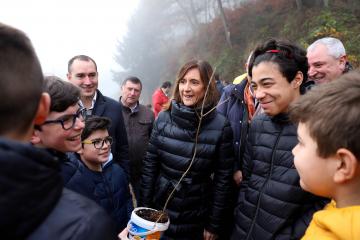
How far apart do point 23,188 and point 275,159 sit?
174cm

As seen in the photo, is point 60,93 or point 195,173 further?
point 195,173

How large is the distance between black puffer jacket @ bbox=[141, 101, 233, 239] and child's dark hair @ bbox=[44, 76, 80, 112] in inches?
42.9

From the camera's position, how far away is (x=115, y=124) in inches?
141

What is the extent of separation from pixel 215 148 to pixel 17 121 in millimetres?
2001

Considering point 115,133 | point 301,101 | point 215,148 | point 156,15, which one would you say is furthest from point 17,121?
point 156,15

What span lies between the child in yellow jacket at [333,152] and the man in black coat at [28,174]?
2.92 ft

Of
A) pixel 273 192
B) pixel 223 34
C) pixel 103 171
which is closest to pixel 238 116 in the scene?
pixel 273 192

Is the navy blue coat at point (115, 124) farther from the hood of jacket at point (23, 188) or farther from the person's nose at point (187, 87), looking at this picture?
the hood of jacket at point (23, 188)

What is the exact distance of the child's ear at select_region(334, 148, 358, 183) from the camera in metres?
1.20

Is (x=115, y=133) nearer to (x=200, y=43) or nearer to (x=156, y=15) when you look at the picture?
(x=200, y=43)

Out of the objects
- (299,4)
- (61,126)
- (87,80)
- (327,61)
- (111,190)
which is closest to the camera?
(61,126)

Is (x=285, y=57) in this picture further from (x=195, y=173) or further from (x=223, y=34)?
(x=223, y=34)

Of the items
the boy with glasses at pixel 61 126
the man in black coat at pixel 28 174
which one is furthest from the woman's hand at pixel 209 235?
the man in black coat at pixel 28 174

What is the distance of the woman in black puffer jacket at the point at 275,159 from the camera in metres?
2.04
